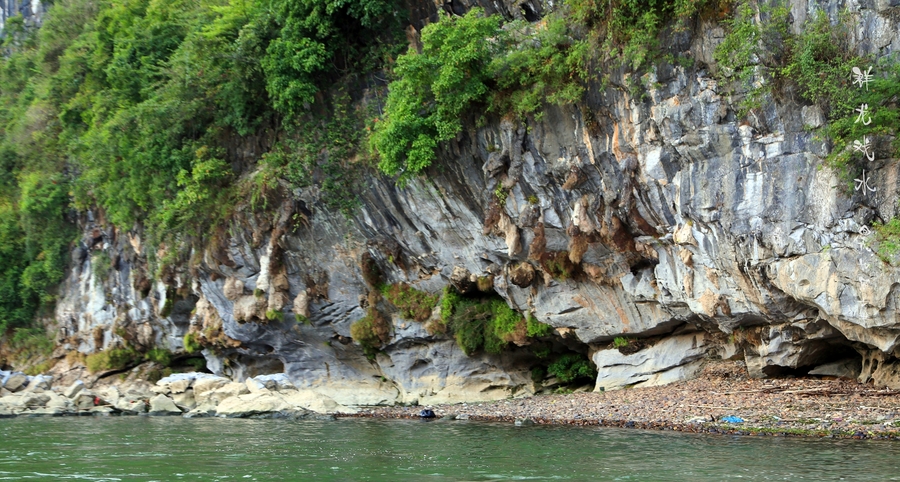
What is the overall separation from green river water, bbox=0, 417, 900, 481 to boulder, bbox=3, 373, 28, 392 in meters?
11.0

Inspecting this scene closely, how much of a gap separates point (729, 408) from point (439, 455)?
6.50m

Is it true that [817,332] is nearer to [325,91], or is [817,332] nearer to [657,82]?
[657,82]

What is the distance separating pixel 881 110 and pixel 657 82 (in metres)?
4.22

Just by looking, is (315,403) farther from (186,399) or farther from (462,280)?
(462,280)

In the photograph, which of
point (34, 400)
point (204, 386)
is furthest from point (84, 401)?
point (204, 386)

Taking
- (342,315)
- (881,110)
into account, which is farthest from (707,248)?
(342,315)

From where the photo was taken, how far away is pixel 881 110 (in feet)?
47.2

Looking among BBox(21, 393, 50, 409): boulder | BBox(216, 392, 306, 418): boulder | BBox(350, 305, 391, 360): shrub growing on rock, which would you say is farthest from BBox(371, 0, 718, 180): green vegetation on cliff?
BBox(21, 393, 50, 409): boulder

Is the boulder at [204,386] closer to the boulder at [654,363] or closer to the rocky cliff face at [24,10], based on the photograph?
the boulder at [654,363]

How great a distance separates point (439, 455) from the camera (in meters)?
14.3

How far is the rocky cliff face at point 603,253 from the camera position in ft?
50.6

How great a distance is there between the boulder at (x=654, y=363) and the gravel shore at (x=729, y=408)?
0.55 metres

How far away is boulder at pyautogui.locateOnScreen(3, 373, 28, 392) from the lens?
29406 mm

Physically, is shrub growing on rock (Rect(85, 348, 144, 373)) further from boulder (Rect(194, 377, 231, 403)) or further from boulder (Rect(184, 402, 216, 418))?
boulder (Rect(184, 402, 216, 418))
